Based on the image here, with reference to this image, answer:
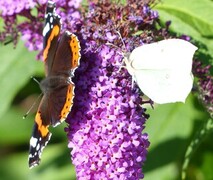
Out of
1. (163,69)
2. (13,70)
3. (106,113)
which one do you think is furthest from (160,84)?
(13,70)

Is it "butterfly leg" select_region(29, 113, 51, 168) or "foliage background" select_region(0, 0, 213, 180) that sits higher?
"butterfly leg" select_region(29, 113, 51, 168)

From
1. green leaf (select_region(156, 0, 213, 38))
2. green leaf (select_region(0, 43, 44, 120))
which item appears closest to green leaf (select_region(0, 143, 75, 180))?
green leaf (select_region(0, 43, 44, 120))

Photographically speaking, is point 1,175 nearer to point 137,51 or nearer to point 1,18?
point 1,18

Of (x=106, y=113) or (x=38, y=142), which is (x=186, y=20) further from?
(x=38, y=142)

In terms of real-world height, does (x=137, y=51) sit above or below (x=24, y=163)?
above

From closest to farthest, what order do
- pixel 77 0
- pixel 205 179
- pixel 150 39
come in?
pixel 150 39, pixel 77 0, pixel 205 179

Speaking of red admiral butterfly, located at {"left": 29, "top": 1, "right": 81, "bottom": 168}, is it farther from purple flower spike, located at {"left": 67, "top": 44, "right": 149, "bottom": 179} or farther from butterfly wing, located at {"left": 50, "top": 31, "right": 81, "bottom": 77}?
purple flower spike, located at {"left": 67, "top": 44, "right": 149, "bottom": 179}

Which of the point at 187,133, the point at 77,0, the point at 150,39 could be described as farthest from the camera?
the point at 187,133

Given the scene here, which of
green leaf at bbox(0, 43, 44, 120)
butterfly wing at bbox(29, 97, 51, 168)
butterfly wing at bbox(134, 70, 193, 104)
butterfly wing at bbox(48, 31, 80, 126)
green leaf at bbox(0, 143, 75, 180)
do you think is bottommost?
green leaf at bbox(0, 143, 75, 180)

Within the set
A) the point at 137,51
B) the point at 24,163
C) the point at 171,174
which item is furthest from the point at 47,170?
the point at 137,51
